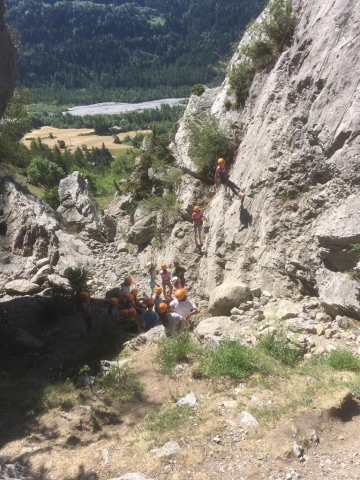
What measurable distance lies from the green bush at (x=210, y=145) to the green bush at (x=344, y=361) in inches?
333

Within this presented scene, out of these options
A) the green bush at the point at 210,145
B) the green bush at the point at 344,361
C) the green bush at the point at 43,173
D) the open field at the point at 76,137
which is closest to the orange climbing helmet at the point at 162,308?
the green bush at the point at 344,361

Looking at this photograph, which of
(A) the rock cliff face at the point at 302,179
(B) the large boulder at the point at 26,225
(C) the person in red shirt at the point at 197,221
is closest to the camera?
(A) the rock cliff face at the point at 302,179

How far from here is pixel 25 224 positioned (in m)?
15.4

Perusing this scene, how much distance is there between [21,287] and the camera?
13742 millimetres

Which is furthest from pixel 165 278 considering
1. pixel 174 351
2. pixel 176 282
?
pixel 174 351

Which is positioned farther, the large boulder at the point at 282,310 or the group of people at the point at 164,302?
the group of people at the point at 164,302

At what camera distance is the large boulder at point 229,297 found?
958 cm

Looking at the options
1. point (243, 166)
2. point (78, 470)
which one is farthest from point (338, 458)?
point (243, 166)

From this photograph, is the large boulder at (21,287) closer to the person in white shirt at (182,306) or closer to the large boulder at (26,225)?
the large boulder at (26,225)

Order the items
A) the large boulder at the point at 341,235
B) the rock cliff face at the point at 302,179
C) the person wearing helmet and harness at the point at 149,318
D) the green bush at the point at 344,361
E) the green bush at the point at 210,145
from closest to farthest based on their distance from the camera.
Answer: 1. the green bush at the point at 344,361
2. the large boulder at the point at 341,235
3. the rock cliff face at the point at 302,179
4. the person wearing helmet and harness at the point at 149,318
5. the green bush at the point at 210,145

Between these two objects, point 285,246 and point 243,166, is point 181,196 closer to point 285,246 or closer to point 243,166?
point 243,166

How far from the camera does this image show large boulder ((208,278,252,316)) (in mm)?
9578

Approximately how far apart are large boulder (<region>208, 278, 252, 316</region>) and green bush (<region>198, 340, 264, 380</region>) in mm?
2320

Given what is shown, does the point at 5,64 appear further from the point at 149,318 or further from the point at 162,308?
the point at 149,318
